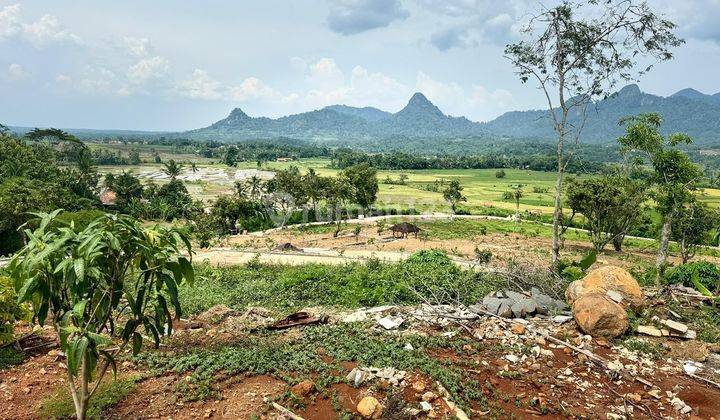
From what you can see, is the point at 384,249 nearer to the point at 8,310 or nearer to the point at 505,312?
the point at 505,312

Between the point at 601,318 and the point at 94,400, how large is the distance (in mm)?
10304

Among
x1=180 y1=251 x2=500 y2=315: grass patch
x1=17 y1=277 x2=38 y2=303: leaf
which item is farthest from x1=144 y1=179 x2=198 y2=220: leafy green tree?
x1=17 y1=277 x2=38 y2=303: leaf

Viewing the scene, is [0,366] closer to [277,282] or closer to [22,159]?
[277,282]

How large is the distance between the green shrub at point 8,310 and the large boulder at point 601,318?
11.8 meters

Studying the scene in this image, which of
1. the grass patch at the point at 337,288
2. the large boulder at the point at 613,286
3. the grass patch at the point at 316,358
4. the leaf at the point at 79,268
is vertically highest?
the leaf at the point at 79,268

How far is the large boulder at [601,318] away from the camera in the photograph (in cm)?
989

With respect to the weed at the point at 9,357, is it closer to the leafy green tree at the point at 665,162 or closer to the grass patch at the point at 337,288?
the grass patch at the point at 337,288

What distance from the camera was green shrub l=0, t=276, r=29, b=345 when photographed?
25.7 ft

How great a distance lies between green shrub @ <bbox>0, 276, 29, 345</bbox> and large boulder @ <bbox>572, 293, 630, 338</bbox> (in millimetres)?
11846

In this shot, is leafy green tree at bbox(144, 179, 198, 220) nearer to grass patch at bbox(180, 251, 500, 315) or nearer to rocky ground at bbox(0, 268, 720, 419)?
grass patch at bbox(180, 251, 500, 315)

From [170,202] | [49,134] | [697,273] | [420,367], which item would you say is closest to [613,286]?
[420,367]

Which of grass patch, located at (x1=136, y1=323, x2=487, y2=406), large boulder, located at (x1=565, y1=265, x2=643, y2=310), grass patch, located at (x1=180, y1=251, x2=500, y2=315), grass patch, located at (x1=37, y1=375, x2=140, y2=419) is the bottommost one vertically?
grass patch, located at (x1=180, y1=251, x2=500, y2=315)

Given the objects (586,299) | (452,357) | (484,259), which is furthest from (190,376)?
(484,259)

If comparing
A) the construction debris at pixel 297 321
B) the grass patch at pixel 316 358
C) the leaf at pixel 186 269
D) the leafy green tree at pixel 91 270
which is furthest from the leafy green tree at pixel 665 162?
the leafy green tree at pixel 91 270
